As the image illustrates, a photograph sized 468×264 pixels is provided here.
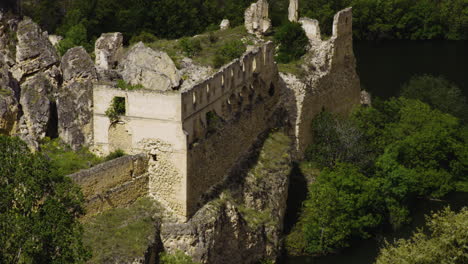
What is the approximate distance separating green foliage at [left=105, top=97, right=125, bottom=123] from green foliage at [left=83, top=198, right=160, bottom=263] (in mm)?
3027

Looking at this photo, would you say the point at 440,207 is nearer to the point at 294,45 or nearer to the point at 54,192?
the point at 294,45

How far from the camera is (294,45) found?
1982 inches

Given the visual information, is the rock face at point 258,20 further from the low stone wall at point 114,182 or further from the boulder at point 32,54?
the low stone wall at point 114,182

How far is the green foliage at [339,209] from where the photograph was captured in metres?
42.5

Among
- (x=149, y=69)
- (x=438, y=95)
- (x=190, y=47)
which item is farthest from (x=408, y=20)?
(x=149, y=69)

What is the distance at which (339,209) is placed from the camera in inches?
1699

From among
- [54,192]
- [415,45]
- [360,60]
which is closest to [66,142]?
[54,192]

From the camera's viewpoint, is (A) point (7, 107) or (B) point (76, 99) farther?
(B) point (76, 99)

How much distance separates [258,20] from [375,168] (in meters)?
9.33

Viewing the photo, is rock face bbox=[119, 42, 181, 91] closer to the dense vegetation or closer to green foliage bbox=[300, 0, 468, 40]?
the dense vegetation

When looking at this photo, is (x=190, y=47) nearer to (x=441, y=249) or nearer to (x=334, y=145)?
(x=334, y=145)

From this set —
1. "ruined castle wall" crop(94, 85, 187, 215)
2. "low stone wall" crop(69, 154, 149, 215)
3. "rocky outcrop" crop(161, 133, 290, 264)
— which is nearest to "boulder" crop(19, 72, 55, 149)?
"ruined castle wall" crop(94, 85, 187, 215)

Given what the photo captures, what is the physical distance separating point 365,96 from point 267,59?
39.1 ft

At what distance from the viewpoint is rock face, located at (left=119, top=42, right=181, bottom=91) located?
41406 mm
